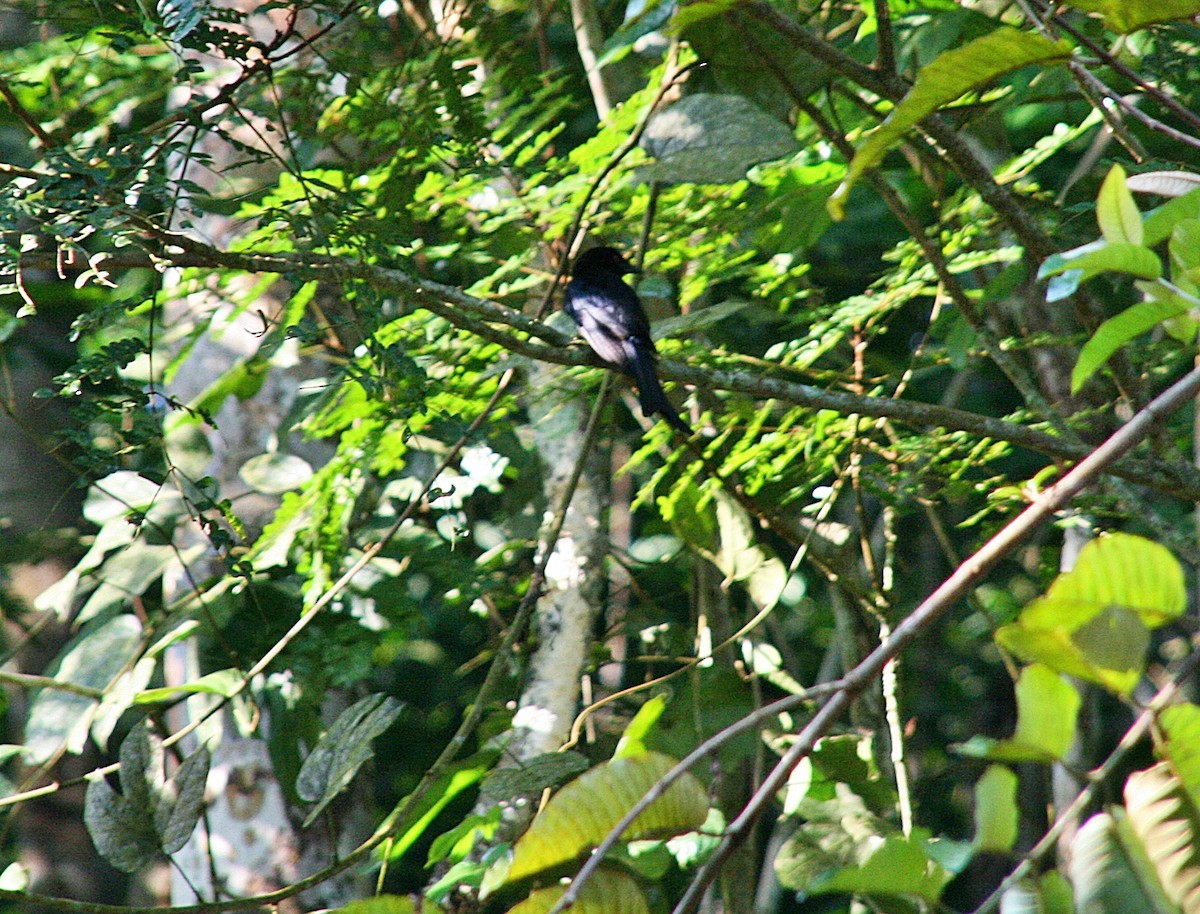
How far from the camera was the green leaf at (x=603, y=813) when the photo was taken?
1185 mm

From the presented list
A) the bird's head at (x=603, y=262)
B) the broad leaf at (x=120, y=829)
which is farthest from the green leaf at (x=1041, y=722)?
the bird's head at (x=603, y=262)

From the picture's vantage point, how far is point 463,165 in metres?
2.99

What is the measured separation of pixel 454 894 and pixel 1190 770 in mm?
2367

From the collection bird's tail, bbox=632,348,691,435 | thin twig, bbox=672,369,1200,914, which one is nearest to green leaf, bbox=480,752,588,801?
bird's tail, bbox=632,348,691,435

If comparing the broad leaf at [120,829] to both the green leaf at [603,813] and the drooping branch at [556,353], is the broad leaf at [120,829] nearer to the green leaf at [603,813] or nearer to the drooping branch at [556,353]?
the drooping branch at [556,353]

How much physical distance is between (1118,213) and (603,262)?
2797mm

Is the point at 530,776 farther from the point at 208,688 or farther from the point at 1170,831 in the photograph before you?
the point at 1170,831

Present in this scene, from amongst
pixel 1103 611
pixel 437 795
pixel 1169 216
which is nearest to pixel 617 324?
pixel 437 795

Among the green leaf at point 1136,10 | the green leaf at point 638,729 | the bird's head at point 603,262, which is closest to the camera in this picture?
the green leaf at point 1136,10

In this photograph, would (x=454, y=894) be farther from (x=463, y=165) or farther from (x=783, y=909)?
(x=783, y=909)

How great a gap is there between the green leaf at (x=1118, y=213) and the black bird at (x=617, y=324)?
1.63 metres

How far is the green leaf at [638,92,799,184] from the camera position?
8.90 ft

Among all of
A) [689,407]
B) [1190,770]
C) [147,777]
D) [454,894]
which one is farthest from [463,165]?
[1190,770]

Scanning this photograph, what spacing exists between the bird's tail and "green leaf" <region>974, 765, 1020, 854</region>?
2.05 meters
